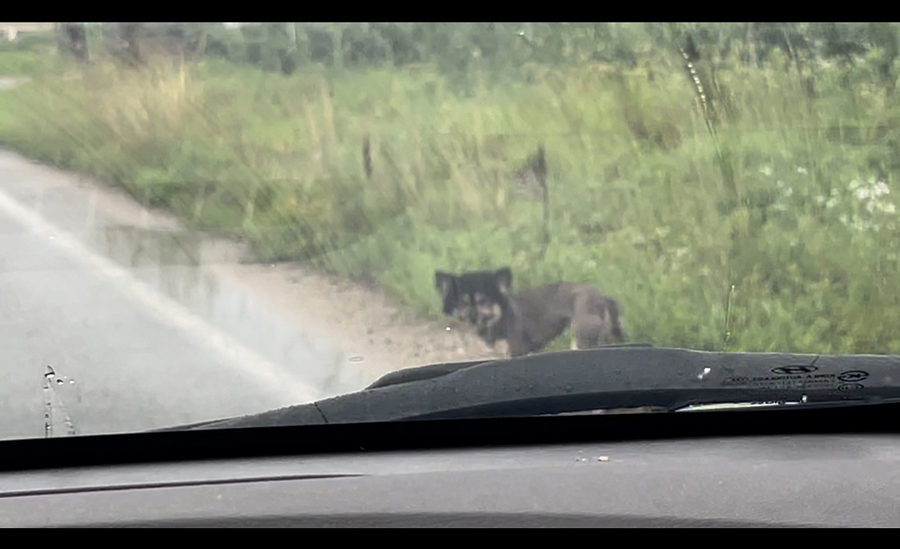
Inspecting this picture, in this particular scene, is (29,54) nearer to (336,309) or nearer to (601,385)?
(336,309)

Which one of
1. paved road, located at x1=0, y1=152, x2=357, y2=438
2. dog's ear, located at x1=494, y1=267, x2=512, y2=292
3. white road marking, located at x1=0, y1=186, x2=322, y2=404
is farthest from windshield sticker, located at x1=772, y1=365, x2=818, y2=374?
white road marking, located at x1=0, y1=186, x2=322, y2=404

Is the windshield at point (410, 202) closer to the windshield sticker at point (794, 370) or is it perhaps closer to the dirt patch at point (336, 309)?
the dirt patch at point (336, 309)

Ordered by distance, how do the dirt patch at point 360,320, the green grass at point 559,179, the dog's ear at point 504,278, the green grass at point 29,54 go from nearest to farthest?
the green grass at point 29,54 < the green grass at point 559,179 < the dirt patch at point 360,320 < the dog's ear at point 504,278

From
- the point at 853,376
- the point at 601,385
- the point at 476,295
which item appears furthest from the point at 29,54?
the point at 853,376

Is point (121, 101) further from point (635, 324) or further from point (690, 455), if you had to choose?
point (690, 455)

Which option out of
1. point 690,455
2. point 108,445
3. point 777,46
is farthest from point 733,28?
point 108,445

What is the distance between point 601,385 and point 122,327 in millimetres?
1725

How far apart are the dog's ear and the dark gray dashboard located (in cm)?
63

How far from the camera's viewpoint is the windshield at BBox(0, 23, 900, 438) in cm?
418

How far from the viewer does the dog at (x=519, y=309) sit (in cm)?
446

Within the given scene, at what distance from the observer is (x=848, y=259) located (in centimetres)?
460

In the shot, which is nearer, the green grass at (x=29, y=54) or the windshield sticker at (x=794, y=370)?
the green grass at (x=29, y=54)

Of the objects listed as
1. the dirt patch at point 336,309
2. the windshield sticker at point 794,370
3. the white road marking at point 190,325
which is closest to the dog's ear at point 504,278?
the dirt patch at point 336,309

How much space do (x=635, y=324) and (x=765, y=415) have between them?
23.0 inches
